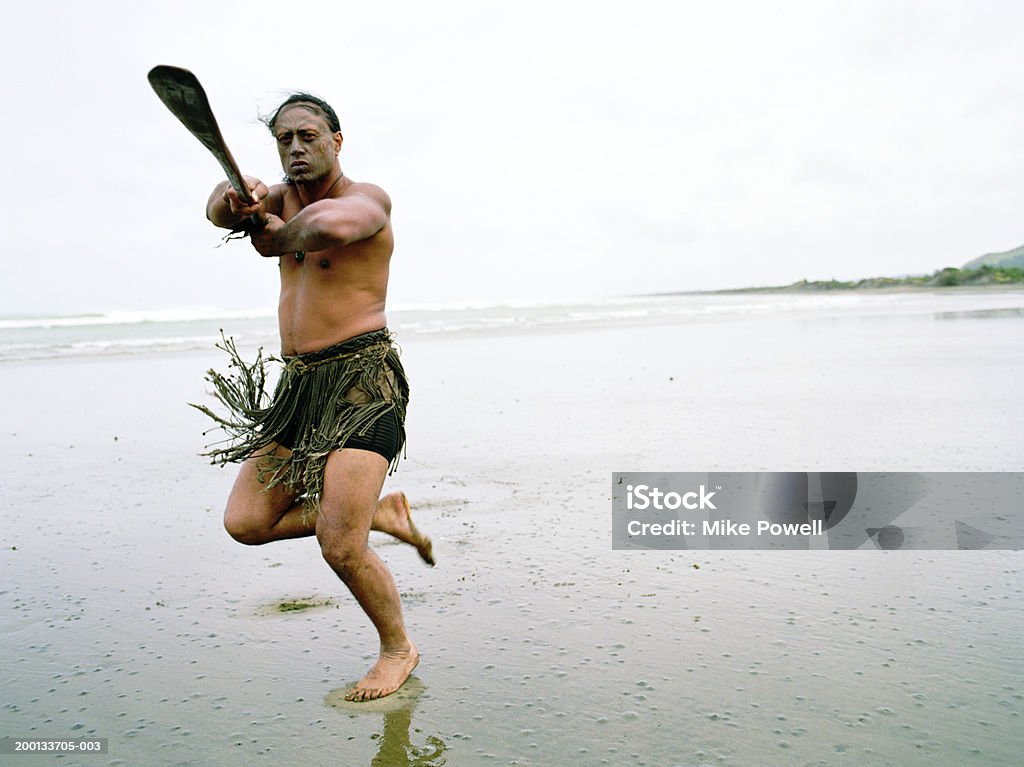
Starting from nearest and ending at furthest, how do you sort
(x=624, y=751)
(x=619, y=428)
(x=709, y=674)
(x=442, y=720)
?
(x=624, y=751)
(x=442, y=720)
(x=709, y=674)
(x=619, y=428)

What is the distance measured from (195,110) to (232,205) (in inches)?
13.8

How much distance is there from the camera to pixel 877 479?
236 inches

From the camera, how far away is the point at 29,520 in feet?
18.5

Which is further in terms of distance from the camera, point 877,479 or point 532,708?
point 877,479

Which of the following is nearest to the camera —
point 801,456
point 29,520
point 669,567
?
point 669,567

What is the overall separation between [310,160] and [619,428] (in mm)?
5411

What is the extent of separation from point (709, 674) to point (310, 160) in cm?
242

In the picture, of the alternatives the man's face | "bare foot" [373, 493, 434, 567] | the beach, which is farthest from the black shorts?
the man's face

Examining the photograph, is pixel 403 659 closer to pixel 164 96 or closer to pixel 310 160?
pixel 310 160

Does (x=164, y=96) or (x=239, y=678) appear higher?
(x=164, y=96)

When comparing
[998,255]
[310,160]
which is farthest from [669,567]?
[998,255]

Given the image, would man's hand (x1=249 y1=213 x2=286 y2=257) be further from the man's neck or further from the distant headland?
the distant headland

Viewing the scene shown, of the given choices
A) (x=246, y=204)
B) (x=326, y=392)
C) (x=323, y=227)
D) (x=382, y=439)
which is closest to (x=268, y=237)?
(x=246, y=204)

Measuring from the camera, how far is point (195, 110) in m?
2.88
